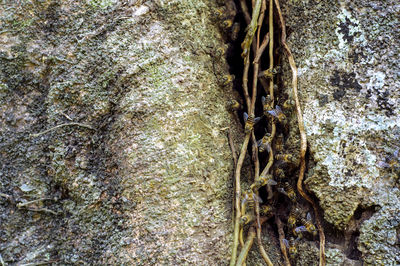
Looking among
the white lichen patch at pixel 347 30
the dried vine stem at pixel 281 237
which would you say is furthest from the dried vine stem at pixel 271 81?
the white lichen patch at pixel 347 30

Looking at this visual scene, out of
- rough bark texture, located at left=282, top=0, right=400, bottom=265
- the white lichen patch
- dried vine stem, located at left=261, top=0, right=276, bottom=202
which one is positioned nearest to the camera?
rough bark texture, located at left=282, top=0, right=400, bottom=265

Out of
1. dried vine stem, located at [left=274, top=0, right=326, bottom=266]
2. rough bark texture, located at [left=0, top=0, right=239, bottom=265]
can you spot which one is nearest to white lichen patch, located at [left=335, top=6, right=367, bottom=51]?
dried vine stem, located at [left=274, top=0, right=326, bottom=266]

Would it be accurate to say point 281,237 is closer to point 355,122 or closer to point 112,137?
point 355,122

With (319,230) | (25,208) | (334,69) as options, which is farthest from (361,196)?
(25,208)

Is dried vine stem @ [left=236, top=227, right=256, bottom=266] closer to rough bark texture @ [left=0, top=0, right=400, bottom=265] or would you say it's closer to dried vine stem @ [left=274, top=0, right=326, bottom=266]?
rough bark texture @ [left=0, top=0, right=400, bottom=265]

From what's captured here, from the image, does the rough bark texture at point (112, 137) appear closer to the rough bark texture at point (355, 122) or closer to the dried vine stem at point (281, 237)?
the dried vine stem at point (281, 237)
